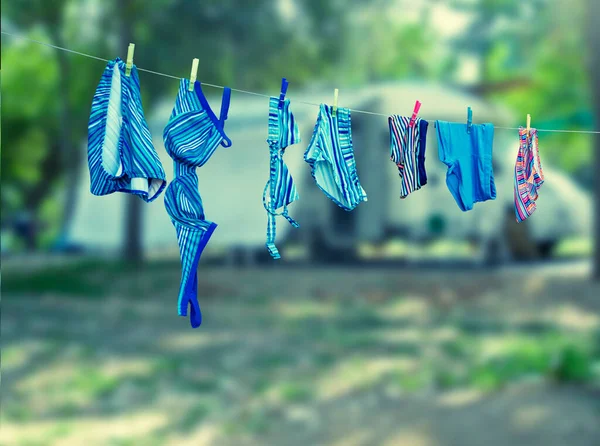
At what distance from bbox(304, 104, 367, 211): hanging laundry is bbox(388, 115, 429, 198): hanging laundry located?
22 centimetres

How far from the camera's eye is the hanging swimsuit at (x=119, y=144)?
95.8 inches

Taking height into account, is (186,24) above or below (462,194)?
above

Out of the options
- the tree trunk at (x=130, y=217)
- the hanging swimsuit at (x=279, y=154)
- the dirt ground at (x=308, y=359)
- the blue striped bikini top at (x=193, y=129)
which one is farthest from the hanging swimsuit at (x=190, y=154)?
the tree trunk at (x=130, y=217)

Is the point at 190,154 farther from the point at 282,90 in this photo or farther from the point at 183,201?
the point at 282,90

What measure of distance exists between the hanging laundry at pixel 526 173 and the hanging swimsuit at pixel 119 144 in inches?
55.1

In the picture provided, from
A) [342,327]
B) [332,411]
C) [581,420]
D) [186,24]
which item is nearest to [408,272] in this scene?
[342,327]

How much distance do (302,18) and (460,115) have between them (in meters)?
4.36

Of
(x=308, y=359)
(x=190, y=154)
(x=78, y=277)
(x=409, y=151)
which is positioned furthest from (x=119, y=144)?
(x=78, y=277)

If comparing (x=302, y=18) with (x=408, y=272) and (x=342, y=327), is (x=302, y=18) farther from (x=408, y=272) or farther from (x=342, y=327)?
(x=342, y=327)

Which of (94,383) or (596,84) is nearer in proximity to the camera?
(94,383)

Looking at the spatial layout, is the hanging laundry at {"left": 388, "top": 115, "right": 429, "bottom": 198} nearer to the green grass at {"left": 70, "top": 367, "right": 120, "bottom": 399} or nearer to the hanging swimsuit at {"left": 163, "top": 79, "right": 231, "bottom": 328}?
the hanging swimsuit at {"left": 163, "top": 79, "right": 231, "bottom": 328}

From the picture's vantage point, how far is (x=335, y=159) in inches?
111

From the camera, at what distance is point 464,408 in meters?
7.31

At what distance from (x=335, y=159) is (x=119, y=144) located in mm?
774
